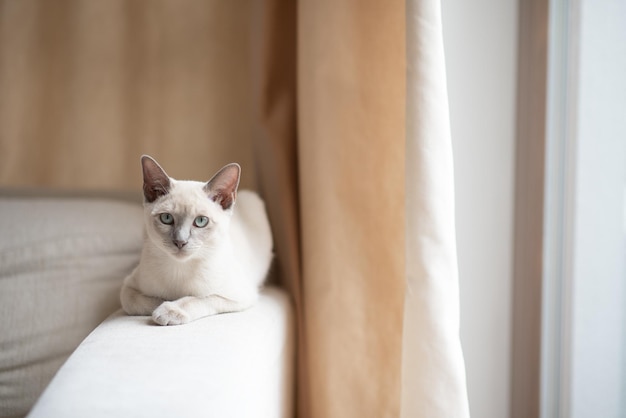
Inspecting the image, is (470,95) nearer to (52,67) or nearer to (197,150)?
(197,150)

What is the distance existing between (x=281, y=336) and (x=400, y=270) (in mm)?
316

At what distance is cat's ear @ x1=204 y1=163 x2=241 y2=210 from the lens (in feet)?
3.02

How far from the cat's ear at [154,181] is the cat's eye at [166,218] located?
50 mm

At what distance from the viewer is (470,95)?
1.08 m

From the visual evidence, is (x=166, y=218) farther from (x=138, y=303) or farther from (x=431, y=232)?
(x=431, y=232)

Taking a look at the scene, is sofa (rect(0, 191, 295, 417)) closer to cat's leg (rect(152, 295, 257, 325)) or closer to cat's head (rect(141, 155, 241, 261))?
cat's leg (rect(152, 295, 257, 325))

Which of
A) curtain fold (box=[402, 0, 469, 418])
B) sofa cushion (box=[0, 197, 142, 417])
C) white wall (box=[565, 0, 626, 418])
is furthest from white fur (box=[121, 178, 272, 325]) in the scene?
white wall (box=[565, 0, 626, 418])

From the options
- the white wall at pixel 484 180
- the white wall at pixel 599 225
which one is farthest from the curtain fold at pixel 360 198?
→ the white wall at pixel 599 225

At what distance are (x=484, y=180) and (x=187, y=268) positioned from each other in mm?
690

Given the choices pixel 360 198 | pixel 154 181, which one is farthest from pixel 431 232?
pixel 154 181

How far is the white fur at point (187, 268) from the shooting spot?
896mm

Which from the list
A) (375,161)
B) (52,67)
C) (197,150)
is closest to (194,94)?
(197,150)

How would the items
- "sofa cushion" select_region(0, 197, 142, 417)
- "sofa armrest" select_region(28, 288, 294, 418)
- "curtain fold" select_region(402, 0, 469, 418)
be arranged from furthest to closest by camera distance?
"sofa cushion" select_region(0, 197, 142, 417) < "curtain fold" select_region(402, 0, 469, 418) < "sofa armrest" select_region(28, 288, 294, 418)

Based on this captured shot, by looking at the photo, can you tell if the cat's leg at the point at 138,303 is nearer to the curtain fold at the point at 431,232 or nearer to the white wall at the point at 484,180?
the curtain fold at the point at 431,232
